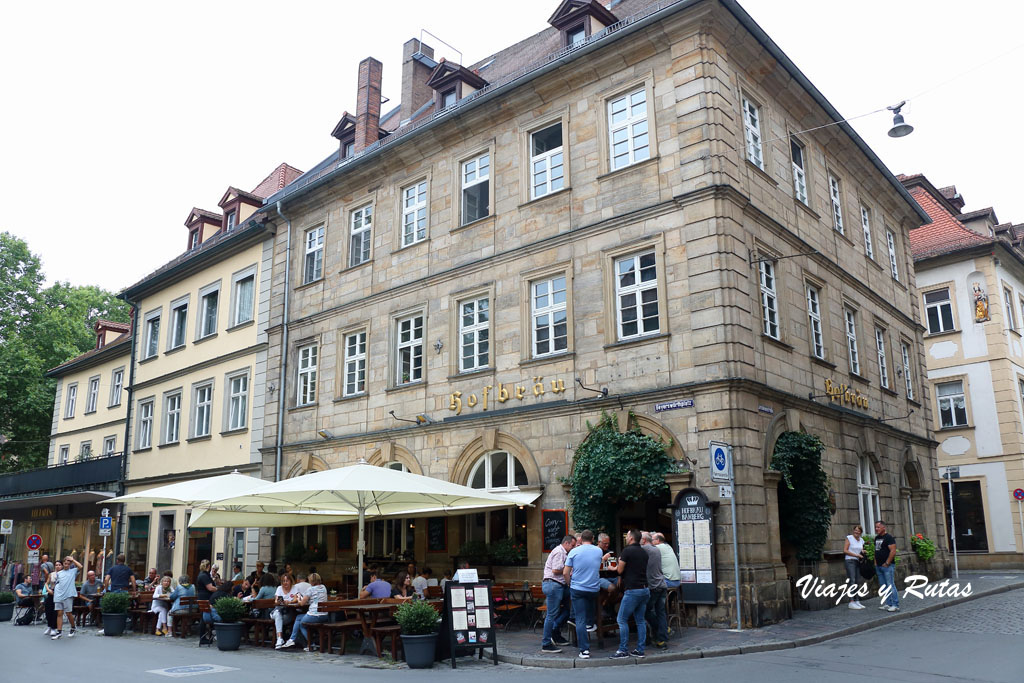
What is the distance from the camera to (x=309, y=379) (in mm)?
23531

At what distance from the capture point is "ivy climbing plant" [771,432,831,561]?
52.6ft

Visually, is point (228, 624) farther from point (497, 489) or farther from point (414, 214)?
point (414, 214)

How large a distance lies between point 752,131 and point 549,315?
5.55 metres

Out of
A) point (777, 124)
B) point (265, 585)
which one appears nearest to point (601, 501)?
point (265, 585)

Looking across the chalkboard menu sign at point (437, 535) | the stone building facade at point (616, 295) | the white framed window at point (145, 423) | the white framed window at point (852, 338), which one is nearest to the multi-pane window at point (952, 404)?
the stone building facade at point (616, 295)

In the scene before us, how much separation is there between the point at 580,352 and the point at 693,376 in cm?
254

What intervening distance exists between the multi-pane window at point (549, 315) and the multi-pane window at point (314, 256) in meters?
8.16

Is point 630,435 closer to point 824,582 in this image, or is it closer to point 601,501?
point 601,501

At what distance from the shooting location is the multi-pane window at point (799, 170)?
63.9 ft

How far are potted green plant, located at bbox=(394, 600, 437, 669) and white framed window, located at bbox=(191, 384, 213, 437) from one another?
17416mm

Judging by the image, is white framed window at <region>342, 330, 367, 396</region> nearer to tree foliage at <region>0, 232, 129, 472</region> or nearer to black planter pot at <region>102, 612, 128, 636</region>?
black planter pot at <region>102, 612, 128, 636</region>

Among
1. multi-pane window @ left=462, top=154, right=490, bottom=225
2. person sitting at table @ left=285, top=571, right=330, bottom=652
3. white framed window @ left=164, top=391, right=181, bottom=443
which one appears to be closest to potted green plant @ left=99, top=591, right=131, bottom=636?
person sitting at table @ left=285, top=571, right=330, bottom=652

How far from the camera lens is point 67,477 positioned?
108 ft

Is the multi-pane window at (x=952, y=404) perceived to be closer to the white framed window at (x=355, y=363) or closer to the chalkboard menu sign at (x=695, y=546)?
the chalkboard menu sign at (x=695, y=546)
